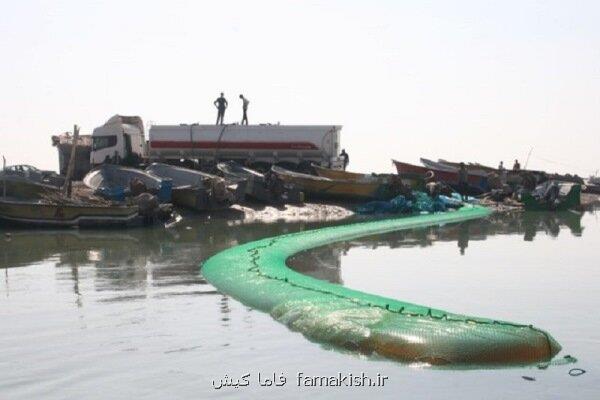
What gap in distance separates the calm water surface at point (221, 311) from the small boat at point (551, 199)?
10.4 meters

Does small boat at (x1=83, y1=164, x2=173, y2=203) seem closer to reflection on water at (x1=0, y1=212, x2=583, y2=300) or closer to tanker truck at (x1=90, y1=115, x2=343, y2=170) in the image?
reflection on water at (x1=0, y1=212, x2=583, y2=300)

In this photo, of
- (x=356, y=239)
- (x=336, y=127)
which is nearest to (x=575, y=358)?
(x=356, y=239)

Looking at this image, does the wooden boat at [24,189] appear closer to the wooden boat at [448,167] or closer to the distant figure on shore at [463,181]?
the distant figure on shore at [463,181]

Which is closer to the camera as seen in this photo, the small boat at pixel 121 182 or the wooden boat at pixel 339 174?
the small boat at pixel 121 182

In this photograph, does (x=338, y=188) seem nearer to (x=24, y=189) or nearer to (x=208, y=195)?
(x=208, y=195)

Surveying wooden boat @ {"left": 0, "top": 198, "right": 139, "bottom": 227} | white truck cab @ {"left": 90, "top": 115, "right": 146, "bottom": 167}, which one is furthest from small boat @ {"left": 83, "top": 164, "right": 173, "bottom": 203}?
white truck cab @ {"left": 90, "top": 115, "right": 146, "bottom": 167}

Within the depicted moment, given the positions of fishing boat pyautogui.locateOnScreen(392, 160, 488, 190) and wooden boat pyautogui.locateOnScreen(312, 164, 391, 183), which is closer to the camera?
wooden boat pyautogui.locateOnScreen(312, 164, 391, 183)

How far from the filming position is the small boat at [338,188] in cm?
3250

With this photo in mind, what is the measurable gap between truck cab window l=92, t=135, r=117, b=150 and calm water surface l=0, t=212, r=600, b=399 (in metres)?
12.2

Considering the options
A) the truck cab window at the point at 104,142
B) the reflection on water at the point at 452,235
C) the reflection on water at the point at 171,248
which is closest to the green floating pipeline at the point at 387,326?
the reflection on water at the point at 171,248

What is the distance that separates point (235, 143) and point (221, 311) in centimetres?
2405

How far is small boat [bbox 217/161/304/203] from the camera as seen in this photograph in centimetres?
3016

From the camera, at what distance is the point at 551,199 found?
33.3 metres

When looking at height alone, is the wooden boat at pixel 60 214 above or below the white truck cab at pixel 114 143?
below
